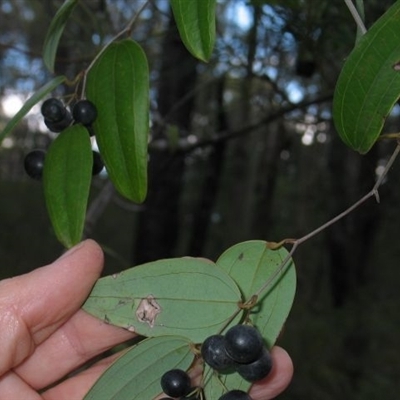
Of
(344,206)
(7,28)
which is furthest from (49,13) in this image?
(7,28)

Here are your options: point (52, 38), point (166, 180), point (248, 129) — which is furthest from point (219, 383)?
point (166, 180)

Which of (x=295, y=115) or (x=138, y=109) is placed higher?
(x=138, y=109)

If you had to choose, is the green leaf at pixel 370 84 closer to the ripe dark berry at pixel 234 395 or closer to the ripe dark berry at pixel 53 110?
the ripe dark berry at pixel 234 395

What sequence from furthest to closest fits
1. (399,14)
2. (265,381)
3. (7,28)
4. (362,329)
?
(7,28), (362,329), (265,381), (399,14)

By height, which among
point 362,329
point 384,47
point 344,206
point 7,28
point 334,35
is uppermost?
point 384,47

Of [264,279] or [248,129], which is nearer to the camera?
[264,279]

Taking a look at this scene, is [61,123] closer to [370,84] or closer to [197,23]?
[197,23]

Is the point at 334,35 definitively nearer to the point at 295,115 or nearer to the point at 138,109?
the point at 138,109
